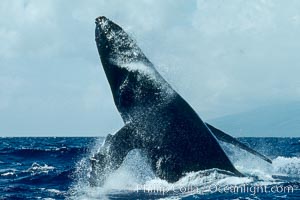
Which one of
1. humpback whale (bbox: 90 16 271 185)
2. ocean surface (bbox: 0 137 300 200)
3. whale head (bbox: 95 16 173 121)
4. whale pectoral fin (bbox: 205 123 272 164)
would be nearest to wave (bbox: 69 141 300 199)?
ocean surface (bbox: 0 137 300 200)

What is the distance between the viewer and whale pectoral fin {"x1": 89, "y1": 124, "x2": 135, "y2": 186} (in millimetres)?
15633

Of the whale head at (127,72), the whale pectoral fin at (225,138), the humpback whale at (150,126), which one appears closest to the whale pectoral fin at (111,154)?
the humpback whale at (150,126)

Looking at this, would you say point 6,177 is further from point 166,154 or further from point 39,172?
point 166,154

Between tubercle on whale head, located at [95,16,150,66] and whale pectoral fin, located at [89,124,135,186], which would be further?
tubercle on whale head, located at [95,16,150,66]

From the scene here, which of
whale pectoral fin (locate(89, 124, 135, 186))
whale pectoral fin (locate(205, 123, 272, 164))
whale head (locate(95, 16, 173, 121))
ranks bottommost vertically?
whale pectoral fin (locate(89, 124, 135, 186))

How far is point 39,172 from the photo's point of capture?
81.4 ft

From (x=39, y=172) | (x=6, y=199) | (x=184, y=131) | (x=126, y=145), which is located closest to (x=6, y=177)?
(x=39, y=172)

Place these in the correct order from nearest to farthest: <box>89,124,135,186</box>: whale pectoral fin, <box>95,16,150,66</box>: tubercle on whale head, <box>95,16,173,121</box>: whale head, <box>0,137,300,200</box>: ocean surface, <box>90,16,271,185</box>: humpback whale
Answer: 1. <box>0,137,300,200</box>: ocean surface
2. <box>89,124,135,186</box>: whale pectoral fin
3. <box>90,16,271,185</box>: humpback whale
4. <box>95,16,173,121</box>: whale head
5. <box>95,16,150,66</box>: tubercle on whale head

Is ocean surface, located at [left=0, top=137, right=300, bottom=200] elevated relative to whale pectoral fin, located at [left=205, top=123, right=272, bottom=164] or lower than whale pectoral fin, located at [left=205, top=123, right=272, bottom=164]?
lower

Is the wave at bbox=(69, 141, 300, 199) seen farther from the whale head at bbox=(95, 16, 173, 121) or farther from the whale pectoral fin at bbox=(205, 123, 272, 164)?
the whale head at bbox=(95, 16, 173, 121)

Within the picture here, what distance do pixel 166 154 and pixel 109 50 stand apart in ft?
12.7

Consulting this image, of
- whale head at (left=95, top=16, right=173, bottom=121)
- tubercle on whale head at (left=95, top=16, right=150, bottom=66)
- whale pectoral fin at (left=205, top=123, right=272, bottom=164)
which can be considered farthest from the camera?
whale pectoral fin at (left=205, top=123, right=272, bottom=164)

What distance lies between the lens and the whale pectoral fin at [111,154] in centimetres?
1563

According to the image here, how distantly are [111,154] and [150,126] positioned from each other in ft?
4.85
